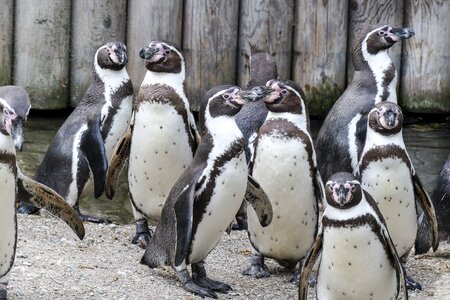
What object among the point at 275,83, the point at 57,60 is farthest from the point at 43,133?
the point at 275,83

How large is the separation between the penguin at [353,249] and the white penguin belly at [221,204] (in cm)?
50

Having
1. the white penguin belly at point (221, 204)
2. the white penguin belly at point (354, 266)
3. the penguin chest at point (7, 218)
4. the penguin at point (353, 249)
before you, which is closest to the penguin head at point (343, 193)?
the penguin at point (353, 249)

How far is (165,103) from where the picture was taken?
734cm

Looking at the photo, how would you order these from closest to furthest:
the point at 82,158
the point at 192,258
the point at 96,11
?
the point at 192,258 < the point at 82,158 < the point at 96,11

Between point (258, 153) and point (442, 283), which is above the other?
point (258, 153)

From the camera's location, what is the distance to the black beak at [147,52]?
24.4ft

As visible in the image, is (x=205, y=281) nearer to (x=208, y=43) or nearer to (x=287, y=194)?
(x=287, y=194)

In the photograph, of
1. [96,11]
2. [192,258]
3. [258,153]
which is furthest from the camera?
[96,11]

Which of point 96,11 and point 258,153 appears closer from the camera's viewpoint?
point 258,153

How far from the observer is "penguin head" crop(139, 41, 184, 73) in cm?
748

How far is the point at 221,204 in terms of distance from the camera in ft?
21.4

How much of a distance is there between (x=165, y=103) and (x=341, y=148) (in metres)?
1.18

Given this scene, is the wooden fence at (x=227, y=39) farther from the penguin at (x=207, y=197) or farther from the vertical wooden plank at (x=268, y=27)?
the penguin at (x=207, y=197)

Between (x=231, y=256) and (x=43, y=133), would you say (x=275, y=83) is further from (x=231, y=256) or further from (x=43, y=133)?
(x=43, y=133)
